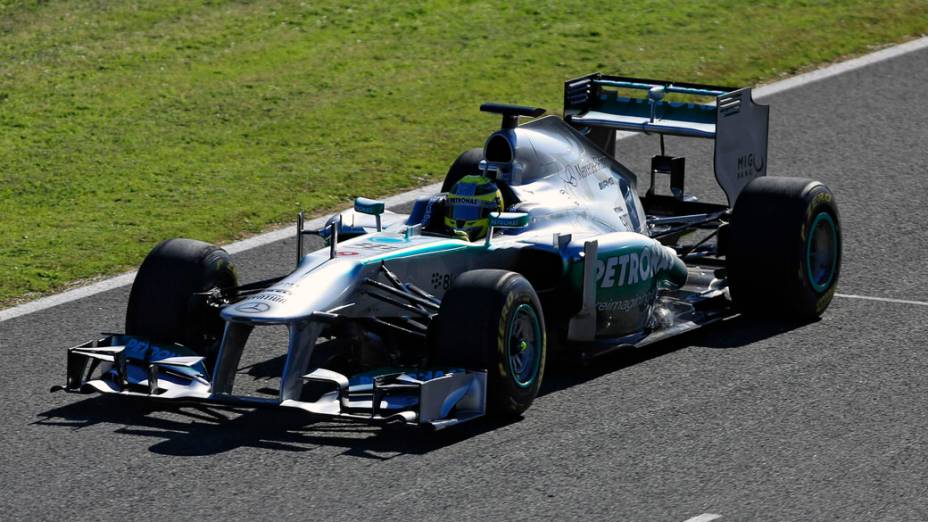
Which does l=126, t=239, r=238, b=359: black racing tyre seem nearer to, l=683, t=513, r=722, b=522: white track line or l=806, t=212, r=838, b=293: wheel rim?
l=683, t=513, r=722, b=522: white track line

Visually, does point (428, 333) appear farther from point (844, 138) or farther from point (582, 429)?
point (844, 138)

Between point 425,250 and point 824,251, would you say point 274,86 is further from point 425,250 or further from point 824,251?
point 425,250

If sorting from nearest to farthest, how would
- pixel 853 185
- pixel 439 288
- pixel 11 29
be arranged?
1. pixel 439 288
2. pixel 853 185
3. pixel 11 29

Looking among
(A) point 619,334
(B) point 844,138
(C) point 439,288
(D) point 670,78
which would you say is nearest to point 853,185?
Result: (B) point 844,138

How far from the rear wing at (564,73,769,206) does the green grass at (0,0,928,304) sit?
111 inches

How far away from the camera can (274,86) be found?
678 inches

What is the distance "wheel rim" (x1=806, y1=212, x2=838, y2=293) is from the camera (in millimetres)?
10320

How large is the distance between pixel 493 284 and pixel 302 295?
3.06 feet

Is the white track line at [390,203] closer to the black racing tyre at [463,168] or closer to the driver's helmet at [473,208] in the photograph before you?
the black racing tyre at [463,168]

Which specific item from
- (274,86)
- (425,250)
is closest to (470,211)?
(425,250)

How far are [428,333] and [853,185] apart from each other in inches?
261

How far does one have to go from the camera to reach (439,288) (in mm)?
9000

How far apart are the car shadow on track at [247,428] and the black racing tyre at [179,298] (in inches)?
16.5

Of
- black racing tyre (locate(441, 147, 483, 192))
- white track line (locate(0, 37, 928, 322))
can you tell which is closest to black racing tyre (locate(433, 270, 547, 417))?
black racing tyre (locate(441, 147, 483, 192))
